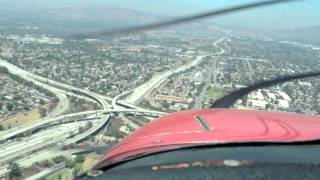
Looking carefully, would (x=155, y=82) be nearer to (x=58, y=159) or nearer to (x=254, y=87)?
(x=58, y=159)

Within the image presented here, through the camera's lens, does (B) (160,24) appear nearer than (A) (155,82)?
Yes

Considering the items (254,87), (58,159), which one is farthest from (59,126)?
(254,87)

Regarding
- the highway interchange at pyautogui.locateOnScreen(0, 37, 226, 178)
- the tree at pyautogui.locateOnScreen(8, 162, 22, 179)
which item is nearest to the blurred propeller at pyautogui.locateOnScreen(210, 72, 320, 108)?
the tree at pyautogui.locateOnScreen(8, 162, 22, 179)

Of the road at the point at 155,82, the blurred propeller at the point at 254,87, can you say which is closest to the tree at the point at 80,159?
the blurred propeller at the point at 254,87

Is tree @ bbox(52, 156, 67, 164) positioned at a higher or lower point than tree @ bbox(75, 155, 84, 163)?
lower

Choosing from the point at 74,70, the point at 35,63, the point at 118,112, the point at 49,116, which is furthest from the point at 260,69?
the point at 35,63

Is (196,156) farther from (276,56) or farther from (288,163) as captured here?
(276,56)

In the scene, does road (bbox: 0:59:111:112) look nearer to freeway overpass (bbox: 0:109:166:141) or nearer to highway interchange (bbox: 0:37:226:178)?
highway interchange (bbox: 0:37:226:178)

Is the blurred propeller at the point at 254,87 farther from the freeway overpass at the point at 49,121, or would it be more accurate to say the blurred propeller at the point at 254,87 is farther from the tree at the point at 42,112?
the tree at the point at 42,112
